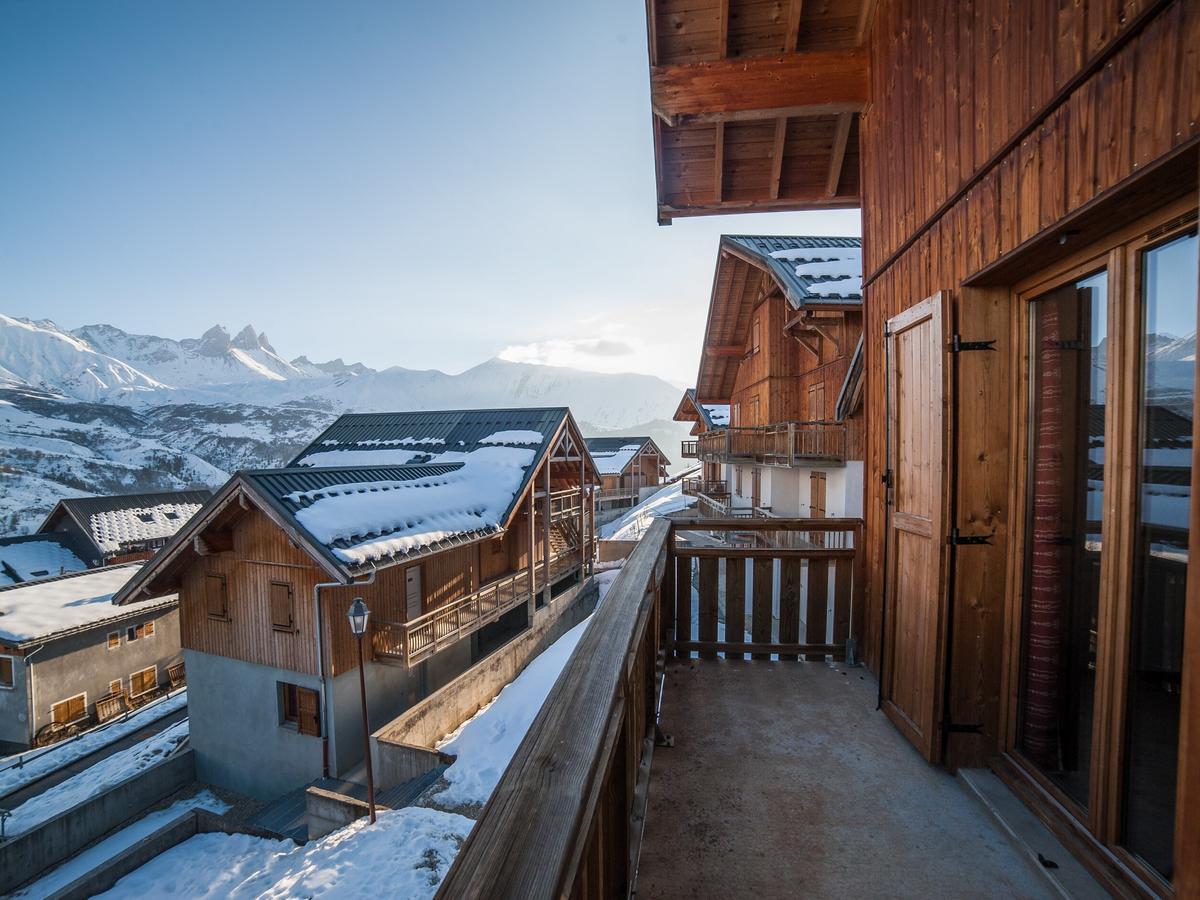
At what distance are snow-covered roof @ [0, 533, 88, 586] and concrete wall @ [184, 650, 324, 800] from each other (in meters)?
13.3

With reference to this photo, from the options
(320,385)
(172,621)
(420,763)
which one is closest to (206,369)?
(320,385)

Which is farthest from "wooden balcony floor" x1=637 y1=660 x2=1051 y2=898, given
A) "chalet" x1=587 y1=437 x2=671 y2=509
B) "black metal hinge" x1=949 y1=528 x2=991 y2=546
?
"chalet" x1=587 y1=437 x2=671 y2=509

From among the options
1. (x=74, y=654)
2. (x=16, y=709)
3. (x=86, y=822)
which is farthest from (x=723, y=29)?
(x=16, y=709)

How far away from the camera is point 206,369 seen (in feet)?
611

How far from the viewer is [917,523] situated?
2.97m

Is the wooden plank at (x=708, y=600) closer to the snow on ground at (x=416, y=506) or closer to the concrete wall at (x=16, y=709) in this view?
the snow on ground at (x=416, y=506)

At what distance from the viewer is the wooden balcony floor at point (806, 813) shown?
2037mm

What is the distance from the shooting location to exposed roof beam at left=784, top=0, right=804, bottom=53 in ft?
12.6

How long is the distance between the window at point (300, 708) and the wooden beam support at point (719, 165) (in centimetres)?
1060

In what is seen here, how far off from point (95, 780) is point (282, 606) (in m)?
5.96

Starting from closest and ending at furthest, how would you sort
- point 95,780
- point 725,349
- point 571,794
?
point 571,794 < point 95,780 < point 725,349

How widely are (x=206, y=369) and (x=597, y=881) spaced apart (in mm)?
232879

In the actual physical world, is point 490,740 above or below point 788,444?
below

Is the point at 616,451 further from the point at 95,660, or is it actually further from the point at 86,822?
the point at 86,822
